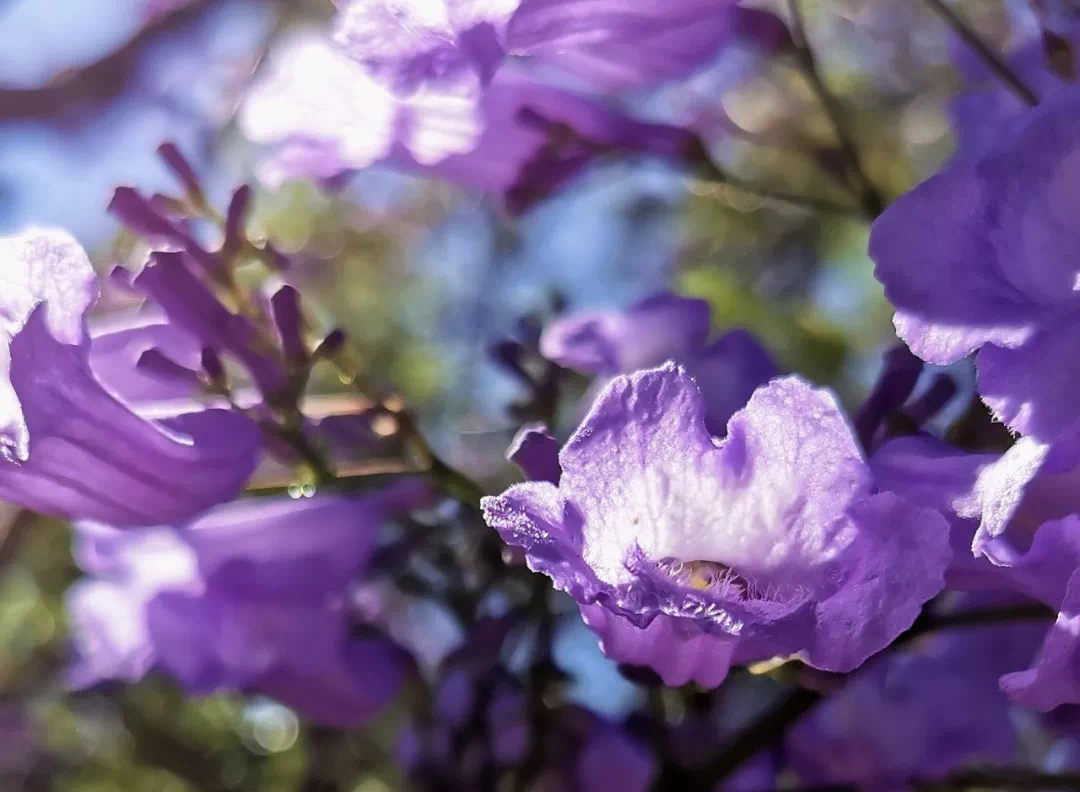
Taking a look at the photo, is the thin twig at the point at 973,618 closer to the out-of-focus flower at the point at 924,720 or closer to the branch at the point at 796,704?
the branch at the point at 796,704

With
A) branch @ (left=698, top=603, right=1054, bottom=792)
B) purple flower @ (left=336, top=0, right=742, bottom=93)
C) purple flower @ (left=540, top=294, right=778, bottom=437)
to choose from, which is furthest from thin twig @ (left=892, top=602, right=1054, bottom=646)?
purple flower @ (left=336, top=0, right=742, bottom=93)

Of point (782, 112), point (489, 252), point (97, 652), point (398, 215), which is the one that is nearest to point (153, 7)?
point (398, 215)

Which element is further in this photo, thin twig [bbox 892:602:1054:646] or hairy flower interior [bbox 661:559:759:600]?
thin twig [bbox 892:602:1054:646]

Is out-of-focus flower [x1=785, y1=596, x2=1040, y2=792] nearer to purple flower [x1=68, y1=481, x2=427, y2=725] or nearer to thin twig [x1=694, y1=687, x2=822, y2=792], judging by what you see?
thin twig [x1=694, y1=687, x2=822, y2=792]

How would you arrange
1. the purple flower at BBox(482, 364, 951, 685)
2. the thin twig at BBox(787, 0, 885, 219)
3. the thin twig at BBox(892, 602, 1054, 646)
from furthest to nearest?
the thin twig at BBox(787, 0, 885, 219)
the thin twig at BBox(892, 602, 1054, 646)
the purple flower at BBox(482, 364, 951, 685)

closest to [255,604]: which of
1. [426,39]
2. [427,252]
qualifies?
[426,39]

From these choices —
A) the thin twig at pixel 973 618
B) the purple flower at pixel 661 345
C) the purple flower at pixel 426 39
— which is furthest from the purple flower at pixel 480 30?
the thin twig at pixel 973 618

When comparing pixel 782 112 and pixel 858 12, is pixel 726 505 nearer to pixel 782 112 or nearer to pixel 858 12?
pixel 782 112
